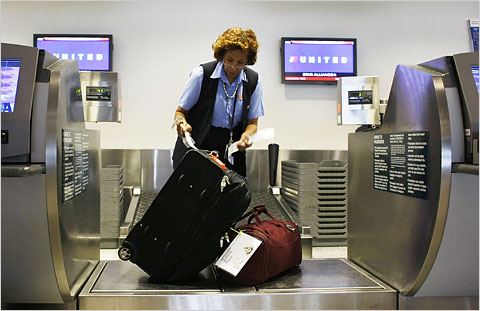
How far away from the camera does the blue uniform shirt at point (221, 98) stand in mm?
2553

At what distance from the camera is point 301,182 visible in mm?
3947

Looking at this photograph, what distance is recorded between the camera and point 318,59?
4.69 m

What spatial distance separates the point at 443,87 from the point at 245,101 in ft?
3.88

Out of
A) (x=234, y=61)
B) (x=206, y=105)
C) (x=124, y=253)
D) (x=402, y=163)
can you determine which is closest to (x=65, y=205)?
(x=124, y=253)

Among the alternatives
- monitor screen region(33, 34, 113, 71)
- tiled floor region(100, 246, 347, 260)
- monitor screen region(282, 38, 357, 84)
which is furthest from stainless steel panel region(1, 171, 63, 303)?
monitor screen region(282, 38, 357, 84)

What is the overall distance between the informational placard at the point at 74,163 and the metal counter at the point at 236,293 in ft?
1.56

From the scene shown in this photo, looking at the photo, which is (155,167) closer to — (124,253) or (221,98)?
(221,98)

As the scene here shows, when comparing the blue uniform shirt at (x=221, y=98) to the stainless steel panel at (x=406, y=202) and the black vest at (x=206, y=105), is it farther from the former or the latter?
the stainless steel panel at (x=406, y=202)

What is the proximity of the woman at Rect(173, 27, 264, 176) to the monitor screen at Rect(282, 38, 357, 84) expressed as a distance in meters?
2.08

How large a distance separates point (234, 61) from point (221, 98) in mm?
240

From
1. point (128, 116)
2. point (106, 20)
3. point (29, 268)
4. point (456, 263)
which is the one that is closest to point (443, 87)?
point (456, 263)

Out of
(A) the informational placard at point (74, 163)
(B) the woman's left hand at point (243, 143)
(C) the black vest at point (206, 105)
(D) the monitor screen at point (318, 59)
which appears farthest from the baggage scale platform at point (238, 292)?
(D) the monitor screen at point (318, 59)

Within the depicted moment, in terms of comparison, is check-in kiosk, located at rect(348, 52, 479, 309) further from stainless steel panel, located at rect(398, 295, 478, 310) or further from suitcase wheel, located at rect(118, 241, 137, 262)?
suitcase wheel, located at rect(118, 241, 137, 262)

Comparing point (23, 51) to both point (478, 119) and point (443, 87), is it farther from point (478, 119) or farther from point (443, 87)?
point (478, 119)
